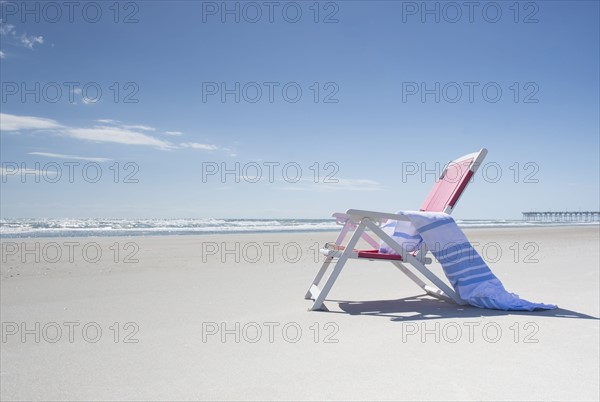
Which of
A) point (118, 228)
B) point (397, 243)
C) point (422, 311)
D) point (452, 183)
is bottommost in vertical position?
point (118, 228)

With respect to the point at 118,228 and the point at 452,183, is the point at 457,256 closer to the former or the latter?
the point at 452,183

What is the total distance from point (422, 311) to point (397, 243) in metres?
0.69

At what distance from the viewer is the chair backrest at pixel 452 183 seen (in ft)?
16.5

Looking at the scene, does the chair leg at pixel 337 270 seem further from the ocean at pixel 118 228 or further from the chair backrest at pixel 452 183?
the ocean at pixel 118 228

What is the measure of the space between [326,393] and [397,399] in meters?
0.36

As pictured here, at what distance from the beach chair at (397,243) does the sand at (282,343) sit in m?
0.20

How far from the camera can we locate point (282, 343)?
3.47 metres

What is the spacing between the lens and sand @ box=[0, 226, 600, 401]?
2613 mm

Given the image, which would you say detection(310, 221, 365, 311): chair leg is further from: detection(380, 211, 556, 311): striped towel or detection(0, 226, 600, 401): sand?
detection(380, 211, 556, 311): striped towel

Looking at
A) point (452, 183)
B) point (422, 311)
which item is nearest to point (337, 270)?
point (422, 311)

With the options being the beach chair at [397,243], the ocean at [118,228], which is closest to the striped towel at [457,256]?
the beach chair at [397,243]

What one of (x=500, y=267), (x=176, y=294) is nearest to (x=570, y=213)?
(x=500, y=267)

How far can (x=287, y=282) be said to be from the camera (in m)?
6.44

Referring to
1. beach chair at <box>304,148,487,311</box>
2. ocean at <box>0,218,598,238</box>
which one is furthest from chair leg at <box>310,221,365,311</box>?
ocean at <box>0,218,598,238</box>
